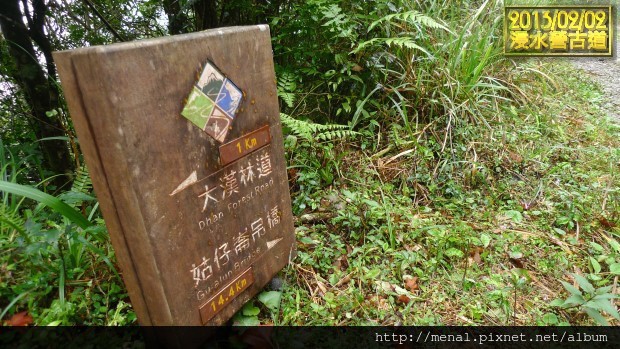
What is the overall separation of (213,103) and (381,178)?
1600mm

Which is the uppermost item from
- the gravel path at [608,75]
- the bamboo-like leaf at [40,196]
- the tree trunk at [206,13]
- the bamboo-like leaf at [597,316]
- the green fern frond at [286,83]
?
the tree trunk at [206,13]

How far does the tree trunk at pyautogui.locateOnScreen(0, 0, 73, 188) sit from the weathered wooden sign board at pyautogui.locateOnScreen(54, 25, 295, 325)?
1.13 meters

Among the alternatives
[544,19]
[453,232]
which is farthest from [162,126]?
[544,19]

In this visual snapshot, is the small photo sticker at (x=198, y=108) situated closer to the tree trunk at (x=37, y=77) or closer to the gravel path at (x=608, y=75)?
the tree trunk at (x=37, y=77)

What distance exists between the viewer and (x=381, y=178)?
2.70 m

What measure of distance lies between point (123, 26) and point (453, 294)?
3.68m

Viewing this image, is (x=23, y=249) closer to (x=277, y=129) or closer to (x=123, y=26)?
(x=277, y=129)

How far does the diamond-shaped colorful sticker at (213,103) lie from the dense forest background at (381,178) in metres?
0.68

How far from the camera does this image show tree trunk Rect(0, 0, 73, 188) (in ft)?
7.27

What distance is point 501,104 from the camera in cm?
341

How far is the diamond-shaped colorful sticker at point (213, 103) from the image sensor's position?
1336 mm

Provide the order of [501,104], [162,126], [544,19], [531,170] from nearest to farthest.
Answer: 1. [162,126]
2. [531,170]
3. [501,104]
4. [544,19]

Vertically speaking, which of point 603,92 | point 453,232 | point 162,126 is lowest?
point 453,232
